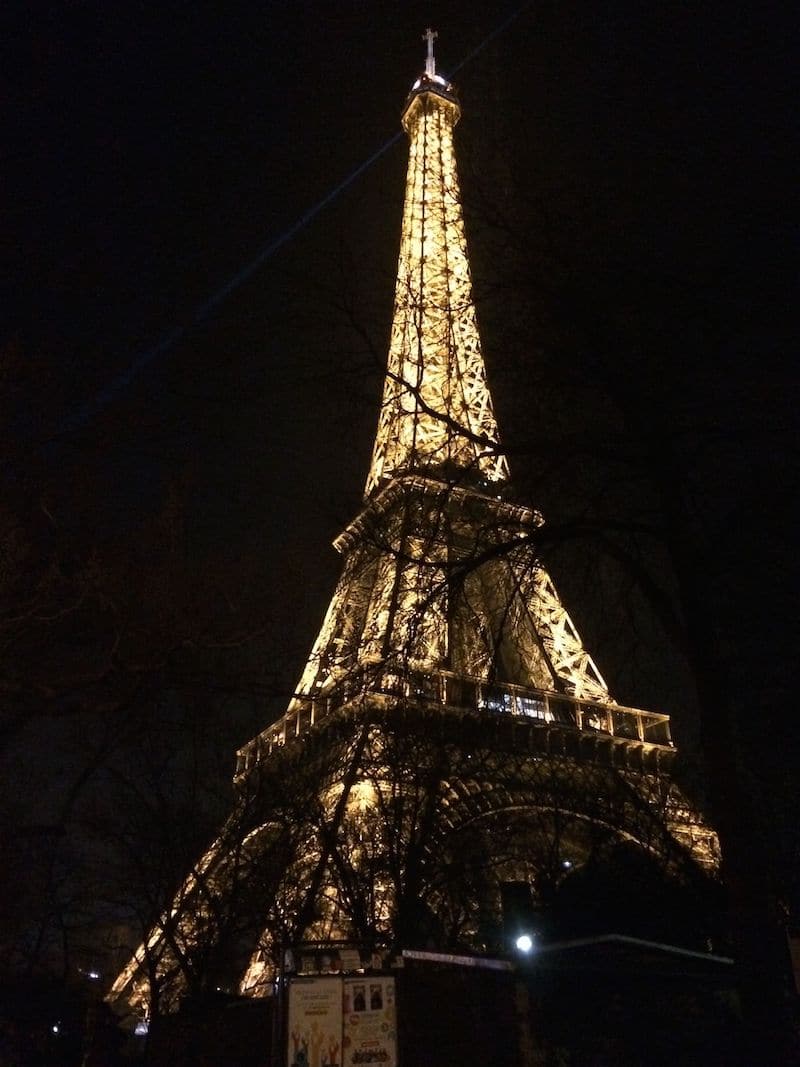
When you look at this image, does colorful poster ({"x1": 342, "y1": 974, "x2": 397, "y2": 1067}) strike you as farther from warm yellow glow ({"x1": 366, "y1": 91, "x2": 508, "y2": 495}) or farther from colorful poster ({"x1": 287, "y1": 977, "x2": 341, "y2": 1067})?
warm yellow glow ({"x1": 366, "y1": 91, "x2": 508, "y2": 495})

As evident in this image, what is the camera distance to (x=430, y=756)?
19.1 meters

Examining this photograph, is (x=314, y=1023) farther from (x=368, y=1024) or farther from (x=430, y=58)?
(x=430, y=58)

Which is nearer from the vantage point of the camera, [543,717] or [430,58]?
[543,717]

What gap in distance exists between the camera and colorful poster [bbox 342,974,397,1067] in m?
6.89

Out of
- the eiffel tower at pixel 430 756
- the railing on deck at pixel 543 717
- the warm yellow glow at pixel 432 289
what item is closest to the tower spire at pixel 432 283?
the warm yellow glow at pixel 432 289

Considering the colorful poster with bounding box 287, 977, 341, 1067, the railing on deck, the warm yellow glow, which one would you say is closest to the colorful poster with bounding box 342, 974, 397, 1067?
the colorful poster with bounding box 287, 977, 341, 1067

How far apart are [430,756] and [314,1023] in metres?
12.4

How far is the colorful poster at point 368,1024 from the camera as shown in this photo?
6891mm

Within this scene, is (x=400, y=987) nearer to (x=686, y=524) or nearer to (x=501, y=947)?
(x=686, y=524)

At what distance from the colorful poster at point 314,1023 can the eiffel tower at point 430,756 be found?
2.42 meters

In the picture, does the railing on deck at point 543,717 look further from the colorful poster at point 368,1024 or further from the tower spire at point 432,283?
the colorful poster at point 368,1024

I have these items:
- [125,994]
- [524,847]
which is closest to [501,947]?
[524,847]

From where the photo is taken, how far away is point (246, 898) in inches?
720

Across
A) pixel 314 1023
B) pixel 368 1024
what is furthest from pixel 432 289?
pixel 314 1023
